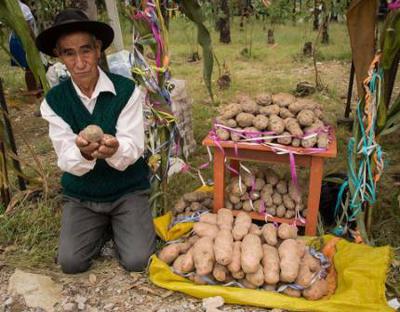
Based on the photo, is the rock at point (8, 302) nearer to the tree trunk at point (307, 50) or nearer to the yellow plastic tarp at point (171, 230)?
the yellow plastic tarp at point (171, 230)

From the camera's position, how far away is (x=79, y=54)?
1993 millimetres

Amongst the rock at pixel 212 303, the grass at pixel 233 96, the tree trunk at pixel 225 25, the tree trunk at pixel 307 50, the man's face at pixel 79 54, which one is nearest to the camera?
the rock at pixel 212 303

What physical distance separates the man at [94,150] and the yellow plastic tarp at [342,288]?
9.1 inches

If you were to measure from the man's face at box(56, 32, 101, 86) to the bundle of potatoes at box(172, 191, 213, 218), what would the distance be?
34.8 inches

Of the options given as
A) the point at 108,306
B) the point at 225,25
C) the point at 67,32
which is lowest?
the point at 108,306

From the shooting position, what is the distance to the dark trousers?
83.8 inches

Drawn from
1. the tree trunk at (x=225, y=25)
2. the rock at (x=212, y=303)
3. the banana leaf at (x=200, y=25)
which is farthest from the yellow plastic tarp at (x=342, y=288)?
the tree trunk at (x=225, y=25)

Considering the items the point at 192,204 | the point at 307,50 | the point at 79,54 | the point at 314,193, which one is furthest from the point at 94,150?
the point at 307,50

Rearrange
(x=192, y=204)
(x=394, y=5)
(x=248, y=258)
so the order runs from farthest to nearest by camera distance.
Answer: (x=192, y=204) → (x=248, y=258) → (x=394, y=5)

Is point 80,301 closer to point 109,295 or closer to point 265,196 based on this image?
point 109,295

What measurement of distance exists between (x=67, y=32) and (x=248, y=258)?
1.33 m

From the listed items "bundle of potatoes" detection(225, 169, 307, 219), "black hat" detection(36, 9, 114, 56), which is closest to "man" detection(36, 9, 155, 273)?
"black hat" detection(36, 9, 114, 56)

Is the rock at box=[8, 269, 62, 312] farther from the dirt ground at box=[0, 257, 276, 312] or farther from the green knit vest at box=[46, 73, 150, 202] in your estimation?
the green knit vest at box=[46, 73, 150, 202]

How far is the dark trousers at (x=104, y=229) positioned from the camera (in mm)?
2129
